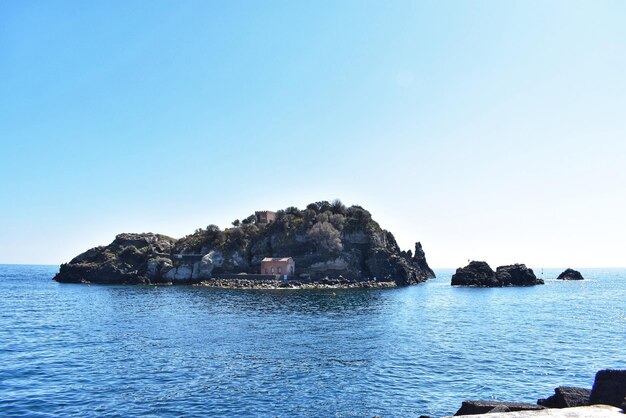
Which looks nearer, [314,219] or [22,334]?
[22,334]

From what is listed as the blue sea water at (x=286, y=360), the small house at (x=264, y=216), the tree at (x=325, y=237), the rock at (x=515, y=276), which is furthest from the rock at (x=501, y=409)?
the small house at (x=264, y=216)

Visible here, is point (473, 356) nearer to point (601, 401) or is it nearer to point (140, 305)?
point (601, 401)

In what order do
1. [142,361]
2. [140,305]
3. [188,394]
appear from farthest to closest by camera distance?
[140,305] < [142,361] < [188,394]

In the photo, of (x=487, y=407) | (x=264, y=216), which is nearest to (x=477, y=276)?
(x=264, y=216)

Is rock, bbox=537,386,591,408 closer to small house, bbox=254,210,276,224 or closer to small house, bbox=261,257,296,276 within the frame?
small house, bbox=261,257,296,276

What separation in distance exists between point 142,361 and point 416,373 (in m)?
18.7

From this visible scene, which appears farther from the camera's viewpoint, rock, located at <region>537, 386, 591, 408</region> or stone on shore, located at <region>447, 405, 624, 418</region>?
rock, located at <region>537, 386, 591, 408</region>

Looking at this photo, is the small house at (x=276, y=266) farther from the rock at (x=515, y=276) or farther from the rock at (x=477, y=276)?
the rock at (x=515, y=276)

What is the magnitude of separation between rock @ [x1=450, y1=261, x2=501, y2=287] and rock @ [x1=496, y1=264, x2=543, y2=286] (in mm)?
2734

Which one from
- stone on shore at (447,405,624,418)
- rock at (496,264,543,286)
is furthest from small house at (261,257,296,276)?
stone on shore at (447,405,624,418)

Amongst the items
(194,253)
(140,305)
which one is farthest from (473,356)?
(194,253)

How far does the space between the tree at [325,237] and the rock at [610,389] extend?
103480mm

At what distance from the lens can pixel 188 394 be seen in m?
23.2

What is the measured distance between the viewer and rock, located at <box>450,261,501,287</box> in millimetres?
129875
